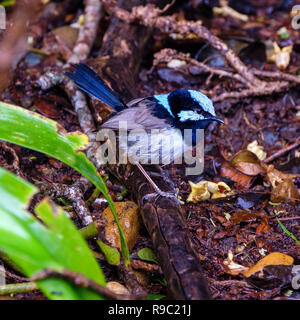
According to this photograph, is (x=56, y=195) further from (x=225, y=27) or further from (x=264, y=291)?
(x=225, y=27)

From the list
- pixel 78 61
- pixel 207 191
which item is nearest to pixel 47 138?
pixel 207 191

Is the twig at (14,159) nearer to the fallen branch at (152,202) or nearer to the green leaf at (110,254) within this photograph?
the fallen branch at (152,202)

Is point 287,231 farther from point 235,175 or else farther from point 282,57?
point 282,57

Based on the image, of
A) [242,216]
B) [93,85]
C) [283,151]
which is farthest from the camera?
[283,151]

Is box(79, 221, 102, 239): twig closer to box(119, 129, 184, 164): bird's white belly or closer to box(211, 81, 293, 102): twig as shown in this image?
box(119, 129, 184, 164): bird's white belly

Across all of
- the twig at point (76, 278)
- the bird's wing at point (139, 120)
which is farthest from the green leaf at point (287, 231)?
the twig at point (76, 278)

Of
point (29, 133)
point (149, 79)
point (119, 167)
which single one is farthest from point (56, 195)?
point (149, 79)

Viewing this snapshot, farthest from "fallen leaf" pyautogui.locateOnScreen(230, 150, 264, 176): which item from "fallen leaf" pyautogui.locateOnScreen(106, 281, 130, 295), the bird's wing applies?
"fallen leaf" pyautogui.locateOnScreen(106, 281, 130, 295)
